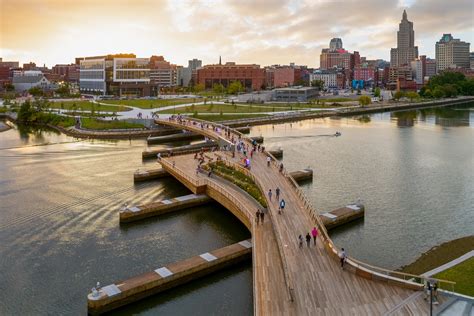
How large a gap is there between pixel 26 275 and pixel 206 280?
856cm

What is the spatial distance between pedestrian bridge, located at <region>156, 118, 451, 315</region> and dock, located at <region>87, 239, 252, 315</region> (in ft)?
4.50

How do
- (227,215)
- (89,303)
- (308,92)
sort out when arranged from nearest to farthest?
1. (89,303)
2. (227,215)
3. (308,92)

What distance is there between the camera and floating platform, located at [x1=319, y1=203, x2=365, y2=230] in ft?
90.5

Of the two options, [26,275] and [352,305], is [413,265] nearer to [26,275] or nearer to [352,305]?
[352,305]

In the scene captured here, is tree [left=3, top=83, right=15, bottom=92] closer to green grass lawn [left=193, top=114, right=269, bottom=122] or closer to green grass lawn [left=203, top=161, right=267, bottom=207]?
green grass lawn [left=193, top=114, right=269, bottom=122]

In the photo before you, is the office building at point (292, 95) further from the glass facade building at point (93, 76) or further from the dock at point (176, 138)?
the dock at point (176, 138)

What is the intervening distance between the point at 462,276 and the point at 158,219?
709 inches

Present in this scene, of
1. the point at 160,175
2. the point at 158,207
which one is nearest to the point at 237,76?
the point at 160,175

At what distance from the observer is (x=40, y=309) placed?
61.7 feet

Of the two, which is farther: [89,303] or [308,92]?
[308,92]

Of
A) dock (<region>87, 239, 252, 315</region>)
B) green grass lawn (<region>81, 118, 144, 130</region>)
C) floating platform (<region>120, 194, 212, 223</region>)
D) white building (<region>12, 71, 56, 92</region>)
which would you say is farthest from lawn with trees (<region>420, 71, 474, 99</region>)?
dock (<region>87, 239, 252, 315</region>)

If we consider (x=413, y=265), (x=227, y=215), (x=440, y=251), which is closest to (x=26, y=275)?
(x=227, y=215)

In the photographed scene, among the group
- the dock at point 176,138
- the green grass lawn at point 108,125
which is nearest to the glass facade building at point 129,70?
the green grass lawn at point 108,125

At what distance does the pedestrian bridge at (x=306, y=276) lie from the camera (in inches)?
628
